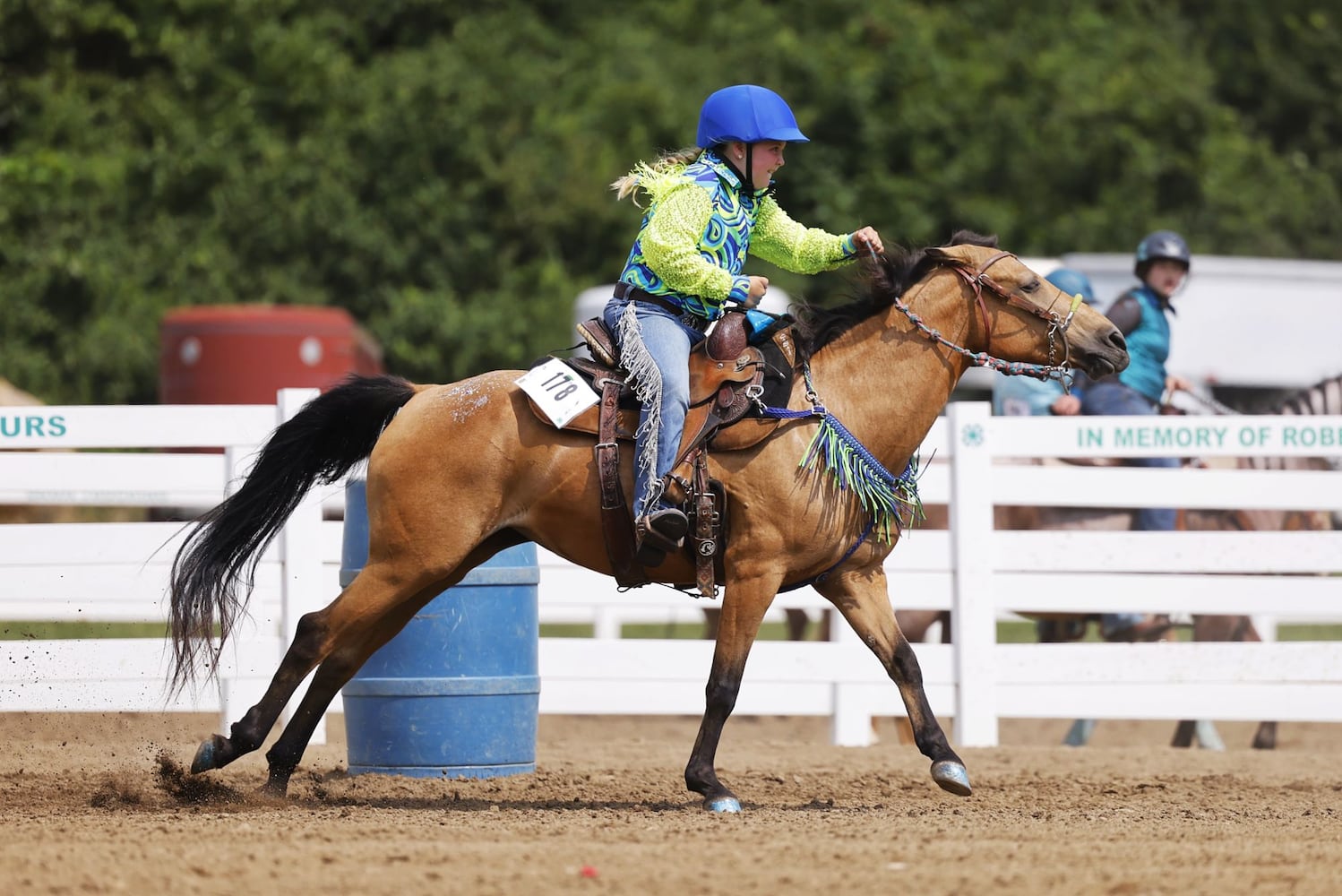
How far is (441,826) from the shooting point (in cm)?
567

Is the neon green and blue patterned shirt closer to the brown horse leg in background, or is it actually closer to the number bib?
the number bib

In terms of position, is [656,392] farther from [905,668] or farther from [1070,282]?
[1070,282]

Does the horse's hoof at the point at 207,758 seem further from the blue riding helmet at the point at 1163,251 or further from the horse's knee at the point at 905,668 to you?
the blue riding helmet at the point at 1163,251

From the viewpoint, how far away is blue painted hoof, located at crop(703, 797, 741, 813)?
20.1ft

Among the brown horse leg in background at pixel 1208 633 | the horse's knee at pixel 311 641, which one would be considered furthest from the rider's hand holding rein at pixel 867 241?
the brown horse leg in background at pixel 1208 633

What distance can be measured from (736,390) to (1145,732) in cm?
571

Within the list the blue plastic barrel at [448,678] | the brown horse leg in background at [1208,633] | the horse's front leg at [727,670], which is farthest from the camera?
the brown horse leg in background at [1208,633]

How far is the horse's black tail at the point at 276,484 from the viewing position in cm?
659

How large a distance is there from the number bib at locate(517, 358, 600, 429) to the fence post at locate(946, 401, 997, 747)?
3.04m

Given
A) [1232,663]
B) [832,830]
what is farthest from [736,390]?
[1232,663]

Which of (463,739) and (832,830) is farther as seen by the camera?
(463,739)

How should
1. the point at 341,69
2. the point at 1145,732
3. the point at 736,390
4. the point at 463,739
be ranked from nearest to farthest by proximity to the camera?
the point at 736,390
the point at 463,739
the point at 1145,732
the point at 341,69

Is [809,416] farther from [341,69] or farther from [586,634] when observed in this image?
[341,69]

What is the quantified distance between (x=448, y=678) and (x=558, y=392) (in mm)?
1547
